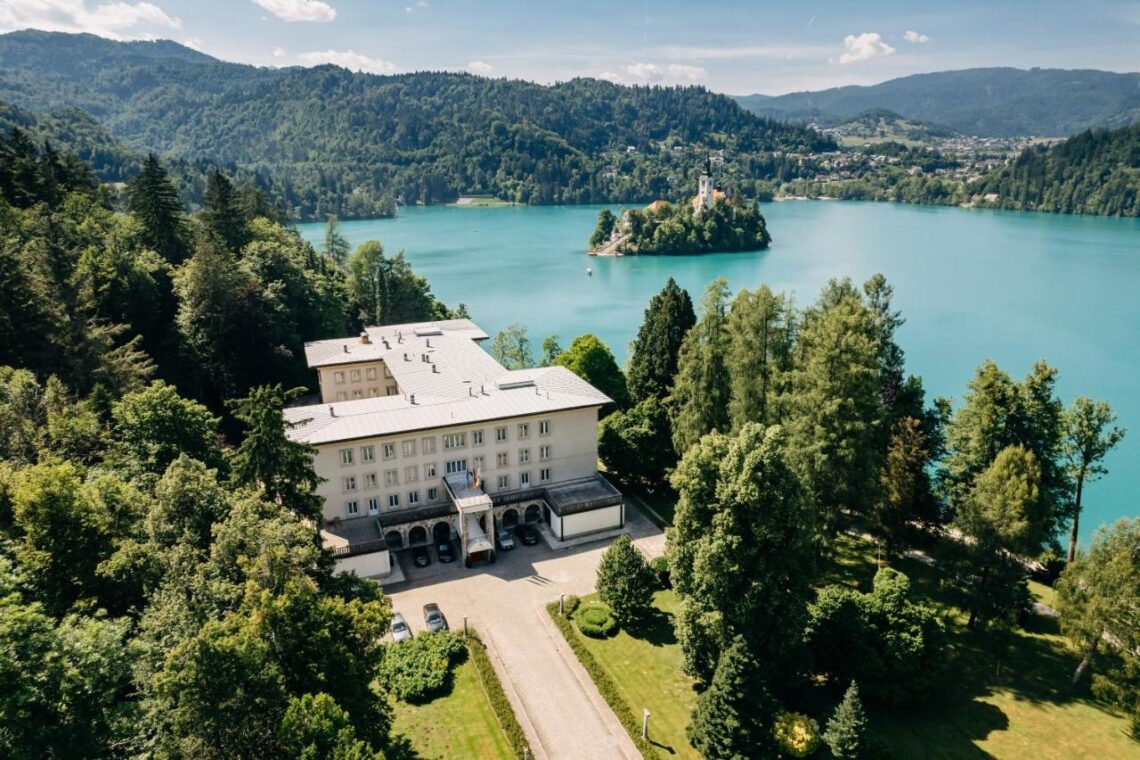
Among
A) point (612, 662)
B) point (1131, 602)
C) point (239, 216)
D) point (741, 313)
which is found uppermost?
point (239, 216)

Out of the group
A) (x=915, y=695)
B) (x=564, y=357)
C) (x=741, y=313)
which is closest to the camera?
(x=915, y=695)

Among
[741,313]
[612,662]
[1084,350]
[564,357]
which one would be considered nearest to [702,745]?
[612,662]

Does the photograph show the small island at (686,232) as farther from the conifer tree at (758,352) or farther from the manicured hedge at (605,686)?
the manicured hedge at (605,686)

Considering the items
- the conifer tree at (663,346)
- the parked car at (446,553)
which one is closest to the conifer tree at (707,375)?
the conifer tree at (663,346)

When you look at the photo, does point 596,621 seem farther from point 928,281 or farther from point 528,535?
point 928,281

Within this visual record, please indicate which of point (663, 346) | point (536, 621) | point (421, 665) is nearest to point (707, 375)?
point (663, 346)

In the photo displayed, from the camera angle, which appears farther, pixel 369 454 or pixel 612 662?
pixel 369 454

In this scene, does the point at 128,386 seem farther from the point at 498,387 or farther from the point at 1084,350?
the point at 1084,350
